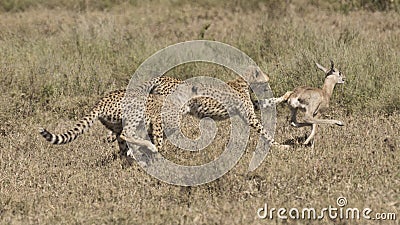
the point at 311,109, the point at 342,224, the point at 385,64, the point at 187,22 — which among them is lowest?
the point at 342,224

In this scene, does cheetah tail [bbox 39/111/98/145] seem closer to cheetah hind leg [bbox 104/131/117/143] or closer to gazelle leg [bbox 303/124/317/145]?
cheetah hind leg [bbox 104/131/117/143]

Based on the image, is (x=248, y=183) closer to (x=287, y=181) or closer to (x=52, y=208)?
(x=287, y=181)

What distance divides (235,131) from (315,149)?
3.93 feet

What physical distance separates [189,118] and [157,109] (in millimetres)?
1588

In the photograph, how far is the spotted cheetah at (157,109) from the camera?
23.8 feet

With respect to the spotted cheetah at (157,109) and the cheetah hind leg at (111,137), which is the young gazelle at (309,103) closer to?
the spotted cheetah at (157,109)

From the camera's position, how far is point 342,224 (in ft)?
17.4

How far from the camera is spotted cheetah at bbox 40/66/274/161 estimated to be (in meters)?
7.25

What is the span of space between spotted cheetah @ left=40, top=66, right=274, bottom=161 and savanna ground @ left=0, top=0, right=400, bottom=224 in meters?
0.25

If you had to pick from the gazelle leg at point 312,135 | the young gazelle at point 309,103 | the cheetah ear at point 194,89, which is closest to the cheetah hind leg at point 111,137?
the cheetah ear at point 194,89

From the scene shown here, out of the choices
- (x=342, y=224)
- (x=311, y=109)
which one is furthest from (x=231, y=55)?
(x=342, y=224)

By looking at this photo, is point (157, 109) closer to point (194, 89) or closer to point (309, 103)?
point (194, 89)

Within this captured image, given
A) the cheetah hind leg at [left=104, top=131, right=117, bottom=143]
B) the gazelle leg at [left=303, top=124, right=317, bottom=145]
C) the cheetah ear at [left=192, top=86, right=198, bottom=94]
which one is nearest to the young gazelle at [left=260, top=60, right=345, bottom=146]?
the gazelle leg at [left=303, top=124, right=317, bottom=145]

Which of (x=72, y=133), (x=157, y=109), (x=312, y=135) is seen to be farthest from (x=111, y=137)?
(x=312, y=135)
